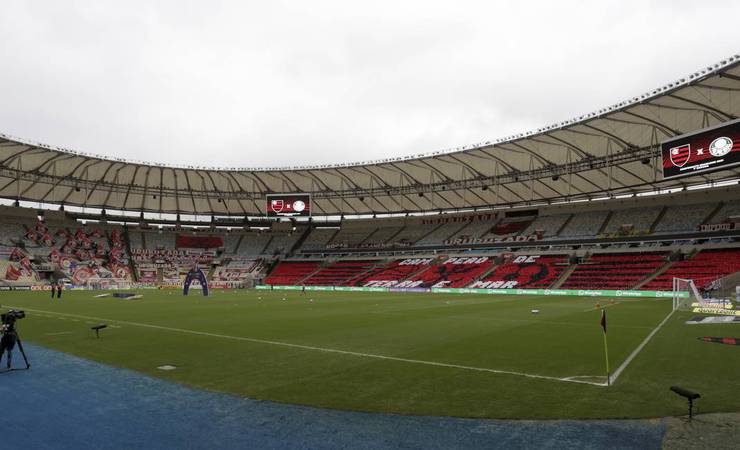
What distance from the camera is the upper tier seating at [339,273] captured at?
68562 millimetres

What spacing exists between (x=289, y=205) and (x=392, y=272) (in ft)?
59.3

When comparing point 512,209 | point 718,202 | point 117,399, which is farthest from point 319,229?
point 117,399

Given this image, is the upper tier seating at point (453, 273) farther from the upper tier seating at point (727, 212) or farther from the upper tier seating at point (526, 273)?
the upper tier seating at point (727, 212)

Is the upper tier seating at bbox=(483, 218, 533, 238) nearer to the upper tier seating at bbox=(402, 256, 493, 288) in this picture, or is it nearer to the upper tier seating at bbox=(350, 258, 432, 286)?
the upper tier seating at bbox=(402, 256, 493, 288)

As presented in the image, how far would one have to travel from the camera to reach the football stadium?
7691mm

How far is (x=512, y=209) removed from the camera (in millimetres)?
73688

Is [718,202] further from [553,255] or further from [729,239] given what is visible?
[553,255]

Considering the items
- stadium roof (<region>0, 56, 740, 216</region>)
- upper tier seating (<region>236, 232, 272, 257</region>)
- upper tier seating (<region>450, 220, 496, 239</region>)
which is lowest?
upper tier seating (<region>236, 232, 272, 257</region>)

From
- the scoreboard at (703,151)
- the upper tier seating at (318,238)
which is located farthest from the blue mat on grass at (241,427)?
the upper tier seating at (318,238)

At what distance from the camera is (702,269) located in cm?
4519

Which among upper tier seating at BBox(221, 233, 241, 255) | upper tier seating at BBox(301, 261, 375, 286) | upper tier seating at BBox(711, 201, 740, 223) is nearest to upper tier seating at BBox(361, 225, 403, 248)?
upper tier seating at BBox(301, 261, 375, 286)

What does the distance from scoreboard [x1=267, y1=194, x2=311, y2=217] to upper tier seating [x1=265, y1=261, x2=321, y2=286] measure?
1173 cm

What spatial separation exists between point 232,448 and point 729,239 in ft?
193

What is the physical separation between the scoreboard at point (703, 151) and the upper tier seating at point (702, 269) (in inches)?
544
